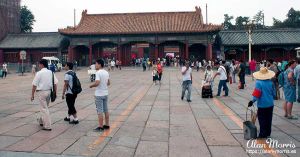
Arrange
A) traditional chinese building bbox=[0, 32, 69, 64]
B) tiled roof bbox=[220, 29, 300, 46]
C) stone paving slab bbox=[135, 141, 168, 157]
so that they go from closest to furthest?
stone paving slab bbox=[135, 141, 168, 157], tiled roof bbox=[220, 29, 300, 46], traditional chinese building bbox=[0, 32, 69, 64]

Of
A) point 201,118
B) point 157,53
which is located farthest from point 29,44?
point 201,118

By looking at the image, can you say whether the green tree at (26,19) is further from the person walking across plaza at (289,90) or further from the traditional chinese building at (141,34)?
the person walking across plaza at (289,90)

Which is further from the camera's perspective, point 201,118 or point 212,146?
point 201,118

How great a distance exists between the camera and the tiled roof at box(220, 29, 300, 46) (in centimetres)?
3944

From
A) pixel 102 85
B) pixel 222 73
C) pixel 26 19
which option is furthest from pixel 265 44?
pixel 26 19

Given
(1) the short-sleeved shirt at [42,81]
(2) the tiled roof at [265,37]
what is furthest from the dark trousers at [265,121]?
(2) the tiled roof at [265,37]

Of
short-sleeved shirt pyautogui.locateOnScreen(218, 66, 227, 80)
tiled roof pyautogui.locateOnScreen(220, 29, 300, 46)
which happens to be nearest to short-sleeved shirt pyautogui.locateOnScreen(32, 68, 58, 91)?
short-sleeved shirt pyautogui.locateOnScreen(218, 66, 227, 80)

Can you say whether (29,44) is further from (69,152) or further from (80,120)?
(69,152)

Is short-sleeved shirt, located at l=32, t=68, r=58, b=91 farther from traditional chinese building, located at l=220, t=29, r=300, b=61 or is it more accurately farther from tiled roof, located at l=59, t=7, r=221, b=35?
traditional chinese building, located at l=220, t=29, r=300, b=61

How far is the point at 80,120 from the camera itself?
883 cm

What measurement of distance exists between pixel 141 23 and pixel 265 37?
51.8 ft

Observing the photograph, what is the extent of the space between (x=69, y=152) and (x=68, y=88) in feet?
9.13

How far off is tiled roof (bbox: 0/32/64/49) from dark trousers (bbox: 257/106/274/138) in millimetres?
39899

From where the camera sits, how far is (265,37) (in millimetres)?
40656
